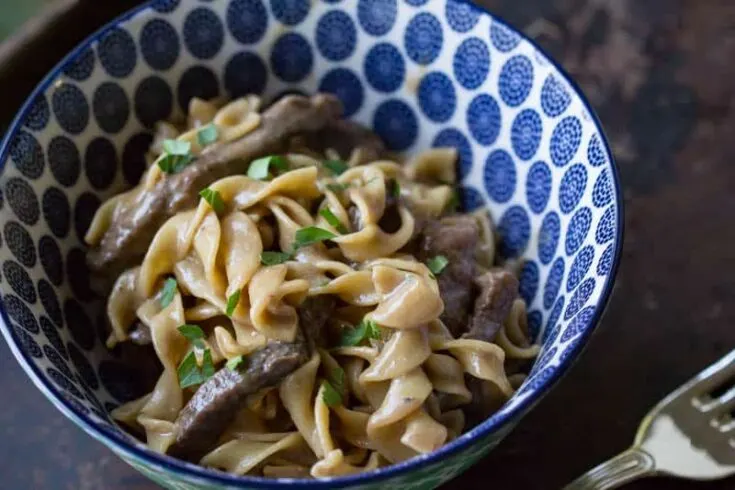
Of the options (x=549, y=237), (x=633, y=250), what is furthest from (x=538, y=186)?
(x=633, y=250)

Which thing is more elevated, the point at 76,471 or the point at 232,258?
the point at 232,258

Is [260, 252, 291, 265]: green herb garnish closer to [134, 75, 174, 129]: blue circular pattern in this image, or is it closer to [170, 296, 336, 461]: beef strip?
[170, 296, 336, 461]: beef strip

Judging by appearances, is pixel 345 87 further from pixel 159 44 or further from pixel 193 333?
pixel 193 333

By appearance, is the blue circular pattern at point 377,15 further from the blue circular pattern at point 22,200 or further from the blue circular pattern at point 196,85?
the blue circular pattern at point 22,200

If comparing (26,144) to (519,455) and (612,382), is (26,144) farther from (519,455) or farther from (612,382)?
(612,382)

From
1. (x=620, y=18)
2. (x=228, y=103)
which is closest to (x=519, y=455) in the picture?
(x=228, y=103)

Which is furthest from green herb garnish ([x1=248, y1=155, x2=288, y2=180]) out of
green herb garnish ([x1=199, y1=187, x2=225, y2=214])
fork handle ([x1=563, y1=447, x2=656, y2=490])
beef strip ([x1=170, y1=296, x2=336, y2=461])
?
fork handle ([x1=563, y1=447, x2=656, y2=490])
